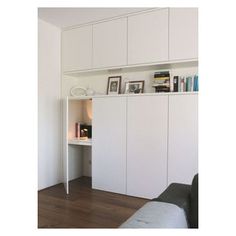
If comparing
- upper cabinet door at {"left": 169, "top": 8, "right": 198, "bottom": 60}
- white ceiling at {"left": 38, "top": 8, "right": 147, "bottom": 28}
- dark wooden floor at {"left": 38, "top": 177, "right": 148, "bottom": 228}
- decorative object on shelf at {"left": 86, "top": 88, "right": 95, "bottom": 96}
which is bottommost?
dark wooden floor at {"left": 38, "top": 177, "right": 148, "bottom": 228}

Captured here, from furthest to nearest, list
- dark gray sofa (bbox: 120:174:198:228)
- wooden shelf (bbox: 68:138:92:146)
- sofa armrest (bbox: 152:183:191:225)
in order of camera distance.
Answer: wooden shelf (bbox: 68:138:92:146) → sofa armrest (bbox: 152:183:191:225) → dark gray sofa (bbox: 120:174:198:228)

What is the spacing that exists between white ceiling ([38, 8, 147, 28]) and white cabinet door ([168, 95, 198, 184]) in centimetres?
140

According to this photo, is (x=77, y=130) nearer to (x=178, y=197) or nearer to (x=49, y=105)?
(x=49, y=105)

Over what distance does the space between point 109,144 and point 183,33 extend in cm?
178

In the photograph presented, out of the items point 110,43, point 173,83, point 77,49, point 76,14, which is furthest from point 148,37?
point 77,49

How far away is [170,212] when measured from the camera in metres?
1.20

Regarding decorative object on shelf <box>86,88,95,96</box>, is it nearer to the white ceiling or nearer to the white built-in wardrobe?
the white built-in wardrobe

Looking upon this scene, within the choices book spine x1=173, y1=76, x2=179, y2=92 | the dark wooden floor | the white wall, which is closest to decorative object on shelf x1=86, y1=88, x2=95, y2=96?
the white wall

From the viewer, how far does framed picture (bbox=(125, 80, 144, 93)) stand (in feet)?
10.7

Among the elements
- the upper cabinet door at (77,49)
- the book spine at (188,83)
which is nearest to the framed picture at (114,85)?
the upper cabinet door at (77,49)
